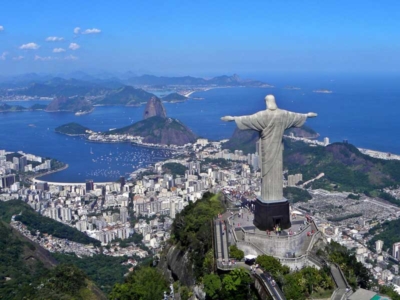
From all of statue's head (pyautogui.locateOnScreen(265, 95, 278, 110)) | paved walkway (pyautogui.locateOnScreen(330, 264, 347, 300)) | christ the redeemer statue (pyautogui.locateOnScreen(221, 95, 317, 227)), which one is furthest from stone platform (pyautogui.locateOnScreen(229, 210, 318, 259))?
statue's head (pyautogui.locateOnScreen(265, 95, 278, 110))

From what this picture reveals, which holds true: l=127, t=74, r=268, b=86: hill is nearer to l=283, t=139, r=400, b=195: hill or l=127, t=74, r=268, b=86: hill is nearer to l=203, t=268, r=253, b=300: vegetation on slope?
l=283, t=139, r=400, b=195: hill

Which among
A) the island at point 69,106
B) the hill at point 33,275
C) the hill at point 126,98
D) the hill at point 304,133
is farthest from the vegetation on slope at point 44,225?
the hill at point 126,98

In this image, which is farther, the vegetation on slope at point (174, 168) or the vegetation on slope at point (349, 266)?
the vegetation on slope at point (174, 168)

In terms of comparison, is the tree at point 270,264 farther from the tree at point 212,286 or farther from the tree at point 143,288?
the tree at point 143,288

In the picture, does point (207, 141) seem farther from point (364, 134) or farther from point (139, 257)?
point (139, 257)

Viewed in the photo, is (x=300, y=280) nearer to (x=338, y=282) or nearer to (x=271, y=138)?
(x=338, y=282)
